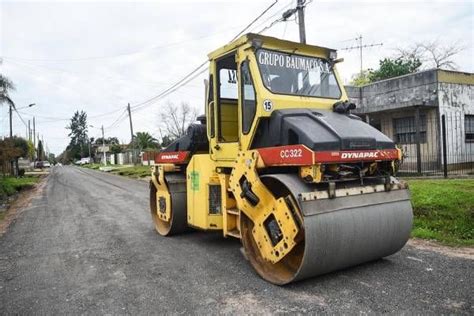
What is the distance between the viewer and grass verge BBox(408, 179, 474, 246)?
6898 mm

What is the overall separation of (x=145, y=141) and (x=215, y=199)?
207 feet

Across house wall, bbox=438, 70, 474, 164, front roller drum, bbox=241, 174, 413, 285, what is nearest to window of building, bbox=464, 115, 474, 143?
house wall, bbox=438, 70, 474, 164

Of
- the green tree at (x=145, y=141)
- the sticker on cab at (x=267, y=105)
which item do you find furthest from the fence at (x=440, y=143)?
the green tree at (x=145, y=141)

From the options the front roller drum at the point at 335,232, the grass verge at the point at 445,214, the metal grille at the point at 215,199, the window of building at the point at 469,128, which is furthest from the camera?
the window of building at the point at 469,128

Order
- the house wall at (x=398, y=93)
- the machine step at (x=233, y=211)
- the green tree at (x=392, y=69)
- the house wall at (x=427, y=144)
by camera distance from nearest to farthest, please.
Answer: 1. the machine step at (x=233, y=211)
2. the house wall at (x=427, y=144)
3. the house wall at (x=398, y=93)
4. the green tree at (x=392, y=69)

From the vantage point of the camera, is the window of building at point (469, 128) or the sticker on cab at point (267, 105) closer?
the sticker on cab at point (267, 105)

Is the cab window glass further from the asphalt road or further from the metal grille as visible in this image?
the asphalt road

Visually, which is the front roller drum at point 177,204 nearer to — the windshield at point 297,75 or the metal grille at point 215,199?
the metal grille at point 215,199

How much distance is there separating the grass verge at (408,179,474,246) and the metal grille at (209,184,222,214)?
325cm

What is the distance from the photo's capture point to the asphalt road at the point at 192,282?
14.3ft

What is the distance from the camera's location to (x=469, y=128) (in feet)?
57.1

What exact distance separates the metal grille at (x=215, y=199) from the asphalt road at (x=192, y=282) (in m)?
0.64

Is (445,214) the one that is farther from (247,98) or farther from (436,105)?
(436,105)

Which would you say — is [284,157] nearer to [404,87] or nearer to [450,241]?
[450,241]
